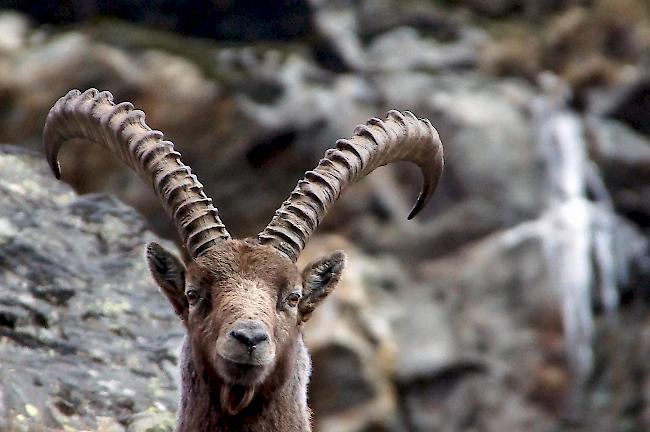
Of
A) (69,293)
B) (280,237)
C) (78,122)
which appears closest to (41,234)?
(69,293)

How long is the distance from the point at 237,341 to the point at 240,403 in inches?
22.2

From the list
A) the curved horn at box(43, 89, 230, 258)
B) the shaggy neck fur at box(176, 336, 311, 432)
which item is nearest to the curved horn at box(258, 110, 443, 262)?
the curved horn at box(43, 89, 230, 258)

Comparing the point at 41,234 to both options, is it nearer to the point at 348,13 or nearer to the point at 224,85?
the point at 224,85

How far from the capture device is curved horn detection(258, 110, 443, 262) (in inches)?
291

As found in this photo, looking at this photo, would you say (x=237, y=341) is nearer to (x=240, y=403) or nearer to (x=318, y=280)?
(x=240, y=403)

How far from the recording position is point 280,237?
7.36 m

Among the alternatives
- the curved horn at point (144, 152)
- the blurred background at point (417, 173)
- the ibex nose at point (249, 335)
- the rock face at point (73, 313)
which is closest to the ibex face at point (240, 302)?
the ibex nose at point (249, 335)

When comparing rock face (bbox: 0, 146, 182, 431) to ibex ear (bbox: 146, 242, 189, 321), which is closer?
ibex ear (bbox: 146, 242, 189, 321)

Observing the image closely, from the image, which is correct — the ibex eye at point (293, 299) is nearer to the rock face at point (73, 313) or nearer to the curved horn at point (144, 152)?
the curved horn at point (144, 152)

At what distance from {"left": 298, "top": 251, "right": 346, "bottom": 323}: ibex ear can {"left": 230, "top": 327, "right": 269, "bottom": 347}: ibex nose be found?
3.21 feet

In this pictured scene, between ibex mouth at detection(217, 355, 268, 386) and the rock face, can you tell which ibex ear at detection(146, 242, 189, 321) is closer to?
ibex mouth at detection(217, 355, 268, 386)

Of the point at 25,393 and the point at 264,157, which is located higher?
the point at 264,157

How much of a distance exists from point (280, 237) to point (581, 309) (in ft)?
50.5

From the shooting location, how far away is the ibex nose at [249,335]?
642 centimetres
